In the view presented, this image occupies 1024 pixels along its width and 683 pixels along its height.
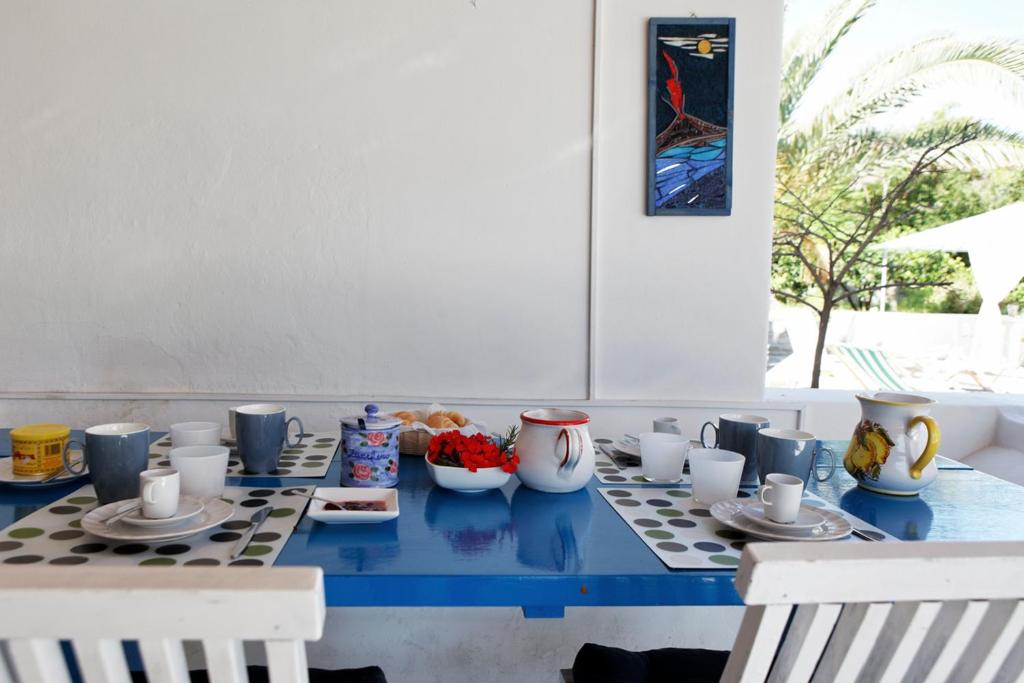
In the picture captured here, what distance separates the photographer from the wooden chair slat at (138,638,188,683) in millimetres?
529

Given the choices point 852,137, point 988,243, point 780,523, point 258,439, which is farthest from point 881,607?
point 852,137

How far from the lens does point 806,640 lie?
0.62 meters

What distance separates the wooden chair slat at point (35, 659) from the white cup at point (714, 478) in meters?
0.90

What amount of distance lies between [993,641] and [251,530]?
860mm

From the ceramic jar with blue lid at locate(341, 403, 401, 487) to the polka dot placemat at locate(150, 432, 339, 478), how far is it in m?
0.11

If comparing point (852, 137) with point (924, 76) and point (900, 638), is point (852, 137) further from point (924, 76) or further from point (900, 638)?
point (900, 638)

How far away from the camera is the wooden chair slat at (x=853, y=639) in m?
0.61

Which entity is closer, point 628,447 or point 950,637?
point 950,637

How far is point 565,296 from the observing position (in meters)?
2.21

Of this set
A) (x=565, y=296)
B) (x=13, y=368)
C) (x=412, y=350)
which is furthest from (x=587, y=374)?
(x=13, y=368)

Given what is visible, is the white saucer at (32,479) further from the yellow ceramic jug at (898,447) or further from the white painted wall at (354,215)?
the yellow ceramic jug at (898,447)

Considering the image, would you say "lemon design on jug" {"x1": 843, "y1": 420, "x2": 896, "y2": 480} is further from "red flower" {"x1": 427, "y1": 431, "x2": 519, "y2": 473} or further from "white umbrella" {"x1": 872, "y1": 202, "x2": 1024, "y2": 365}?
"white umbrella" {"x1": 872, "y1": 202, "x2": 1024, "y2": 365}

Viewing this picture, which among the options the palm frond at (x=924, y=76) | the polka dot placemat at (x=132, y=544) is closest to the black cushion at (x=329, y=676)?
the polka dot placemat at (x=132, y=544)

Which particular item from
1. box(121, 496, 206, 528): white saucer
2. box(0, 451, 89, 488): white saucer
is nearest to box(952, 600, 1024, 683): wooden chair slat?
box(121, 496, 206, 528): white saucer
